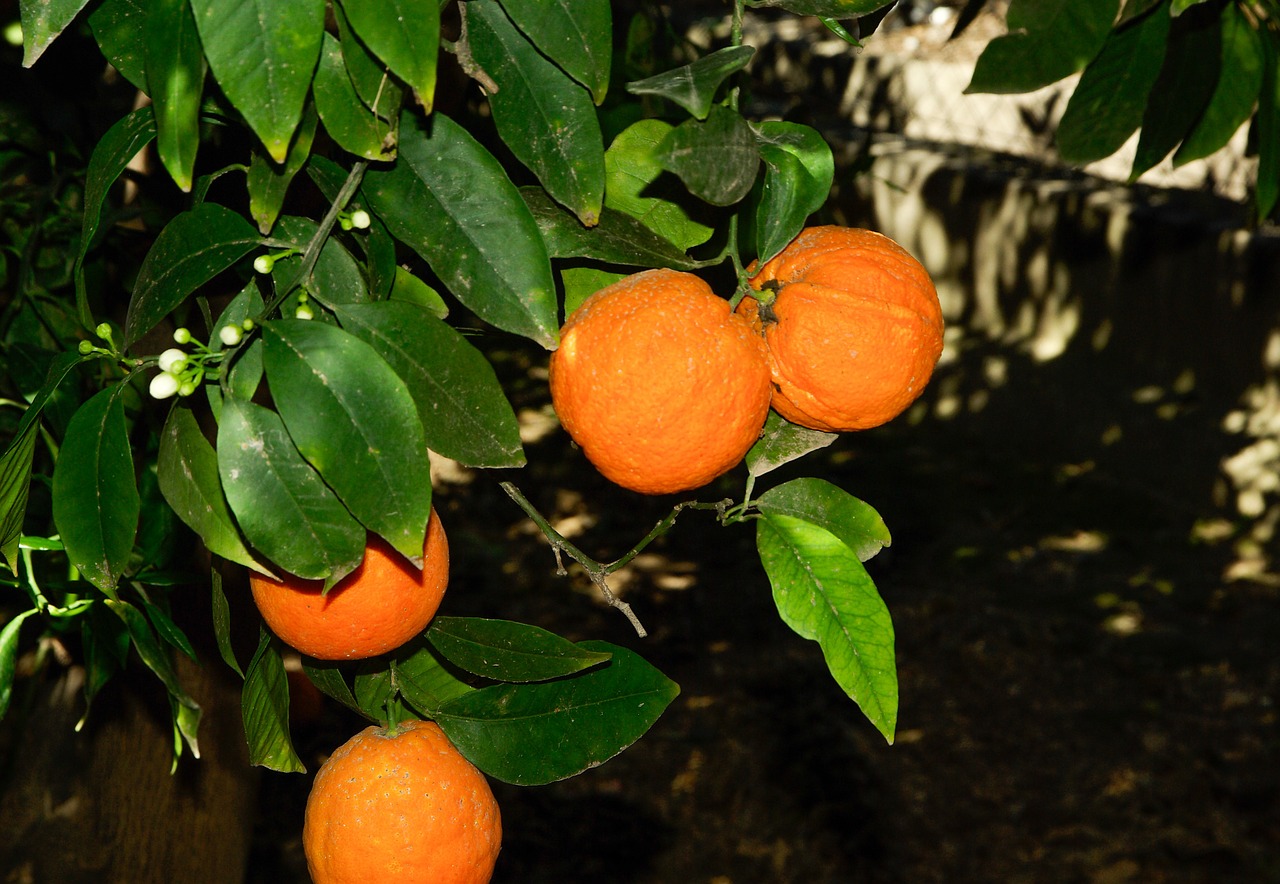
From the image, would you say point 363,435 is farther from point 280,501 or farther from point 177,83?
point 177,83

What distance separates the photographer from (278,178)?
0.78 metres

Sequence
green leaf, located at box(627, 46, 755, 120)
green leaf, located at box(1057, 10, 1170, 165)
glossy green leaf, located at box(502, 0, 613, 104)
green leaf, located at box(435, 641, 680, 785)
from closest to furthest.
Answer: green leaf, located at box(627, 46, 755, 120) < glossy green leaf, located at box(502, 0, 613, 104) < green leaf, located at box(435, 641, 680, 785) < green leaf, located at box(1057, 10, 1170, 165)

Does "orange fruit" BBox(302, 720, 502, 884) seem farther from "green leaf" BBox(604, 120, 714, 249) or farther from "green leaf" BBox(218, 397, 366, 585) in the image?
"green leaf" BBox(604, 120, 714, 249)

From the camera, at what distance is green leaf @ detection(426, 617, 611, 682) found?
0.88m

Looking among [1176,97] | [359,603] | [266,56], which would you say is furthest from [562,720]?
[1176,97]

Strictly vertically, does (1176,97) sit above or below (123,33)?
below

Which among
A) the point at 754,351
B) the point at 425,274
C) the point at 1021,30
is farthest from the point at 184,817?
the point at 1021,30

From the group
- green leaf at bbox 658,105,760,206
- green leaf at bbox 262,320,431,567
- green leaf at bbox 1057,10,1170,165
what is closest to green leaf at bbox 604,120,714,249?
green leaf at bbox 658,105,760,206

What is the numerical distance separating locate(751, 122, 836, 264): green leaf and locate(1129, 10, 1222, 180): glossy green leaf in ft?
1.93

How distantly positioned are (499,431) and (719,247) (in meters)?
0.44

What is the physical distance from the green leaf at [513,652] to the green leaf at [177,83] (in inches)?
14.6

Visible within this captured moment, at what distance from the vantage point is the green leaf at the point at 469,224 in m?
0.78

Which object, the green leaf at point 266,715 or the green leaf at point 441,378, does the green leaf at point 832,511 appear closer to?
the green leaf at point 441,378

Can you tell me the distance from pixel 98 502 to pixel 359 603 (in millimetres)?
175
